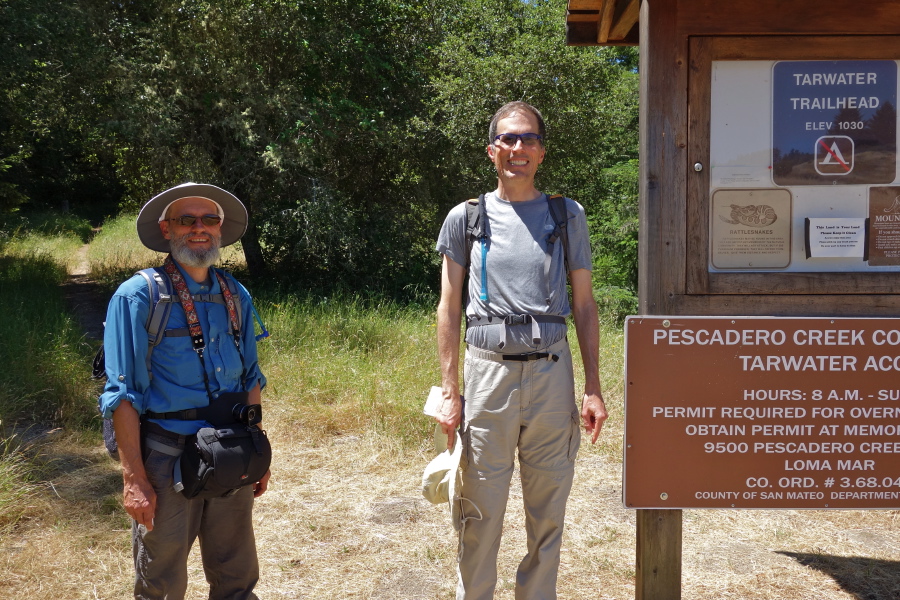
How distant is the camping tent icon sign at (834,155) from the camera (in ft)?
8.95

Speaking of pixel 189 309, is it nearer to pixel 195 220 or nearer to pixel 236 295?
pixel 236 295

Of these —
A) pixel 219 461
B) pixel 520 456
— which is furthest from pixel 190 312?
pixel 520 456

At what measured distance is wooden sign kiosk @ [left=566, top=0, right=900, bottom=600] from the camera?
2693mm

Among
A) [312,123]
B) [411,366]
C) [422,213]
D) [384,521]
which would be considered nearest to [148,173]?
[312,123]

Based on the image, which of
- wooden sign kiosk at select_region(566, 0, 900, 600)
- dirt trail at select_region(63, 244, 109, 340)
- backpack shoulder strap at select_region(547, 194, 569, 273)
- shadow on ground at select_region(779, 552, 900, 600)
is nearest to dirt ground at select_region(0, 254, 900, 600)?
shadow on ground at select_region(779, 552, 900, 600)

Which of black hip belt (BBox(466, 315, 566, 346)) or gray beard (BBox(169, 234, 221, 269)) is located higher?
gray beard (BBox(169, 234, 221, 269))

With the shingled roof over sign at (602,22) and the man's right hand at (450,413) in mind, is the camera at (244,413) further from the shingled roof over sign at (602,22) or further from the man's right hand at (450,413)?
the shingled roof over sign at (602,22)

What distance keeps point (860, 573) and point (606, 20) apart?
112 inches

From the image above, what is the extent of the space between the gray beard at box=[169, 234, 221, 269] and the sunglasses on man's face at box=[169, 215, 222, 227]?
52 mm

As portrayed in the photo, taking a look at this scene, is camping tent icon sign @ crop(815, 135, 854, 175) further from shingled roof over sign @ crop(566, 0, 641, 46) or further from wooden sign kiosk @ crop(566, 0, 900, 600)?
shingled roof over sign @ crop(566, 0, 641, 46)

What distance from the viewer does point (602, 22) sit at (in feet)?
11.0

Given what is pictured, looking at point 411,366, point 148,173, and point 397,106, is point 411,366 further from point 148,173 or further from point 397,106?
point 148,173

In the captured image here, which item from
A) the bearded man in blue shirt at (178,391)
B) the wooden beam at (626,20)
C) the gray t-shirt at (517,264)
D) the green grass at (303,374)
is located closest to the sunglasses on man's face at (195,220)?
the bearded man in blue shirt at (178,391)

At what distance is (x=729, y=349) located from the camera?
271 cm
